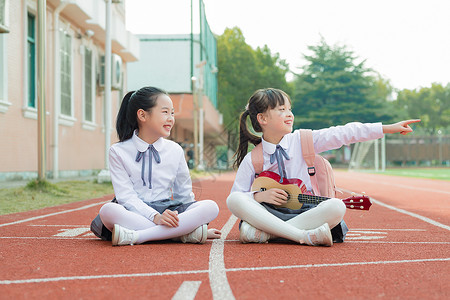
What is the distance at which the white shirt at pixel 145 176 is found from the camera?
14.8 feet

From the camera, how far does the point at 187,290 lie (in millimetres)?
2797

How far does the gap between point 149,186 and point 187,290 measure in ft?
6.30

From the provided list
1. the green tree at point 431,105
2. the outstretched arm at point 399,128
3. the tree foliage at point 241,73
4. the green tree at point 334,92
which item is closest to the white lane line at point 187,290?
the outstretched arm at point 399,128

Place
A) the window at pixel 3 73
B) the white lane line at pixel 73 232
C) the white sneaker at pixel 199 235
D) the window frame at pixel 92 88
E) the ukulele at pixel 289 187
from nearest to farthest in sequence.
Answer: the white sneaker at pixel 199 235 < the ukulele at pixel 289 187 < the white lane line at pixel 73 232 < the window at pixel 3 73 < the window frame at pixel 92 88

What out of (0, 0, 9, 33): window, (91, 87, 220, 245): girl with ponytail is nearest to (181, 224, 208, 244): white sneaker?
(91, 87, 220, 245): girl with ponytail

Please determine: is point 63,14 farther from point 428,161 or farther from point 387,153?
point 428,161

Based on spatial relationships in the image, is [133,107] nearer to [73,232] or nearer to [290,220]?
[73,232]

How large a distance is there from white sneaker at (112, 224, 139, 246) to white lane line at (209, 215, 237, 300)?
0.56 meters

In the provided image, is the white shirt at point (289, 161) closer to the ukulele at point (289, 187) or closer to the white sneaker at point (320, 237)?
the ukulele at point (289, 187)

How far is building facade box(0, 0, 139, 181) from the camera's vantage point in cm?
1246

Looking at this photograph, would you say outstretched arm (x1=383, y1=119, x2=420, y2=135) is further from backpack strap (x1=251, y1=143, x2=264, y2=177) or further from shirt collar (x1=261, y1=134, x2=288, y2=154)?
backpack strap (x1=251, y1=143, x2=264, y2=177)

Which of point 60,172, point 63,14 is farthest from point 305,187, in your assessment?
point 63,14

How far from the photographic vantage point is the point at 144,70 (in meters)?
33.7

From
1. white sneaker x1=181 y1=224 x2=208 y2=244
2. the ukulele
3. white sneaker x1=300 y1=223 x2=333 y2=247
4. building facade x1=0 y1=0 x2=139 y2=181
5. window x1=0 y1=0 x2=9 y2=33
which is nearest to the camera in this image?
white sneaker x1=300 y1=223 x2=333 y2=247
